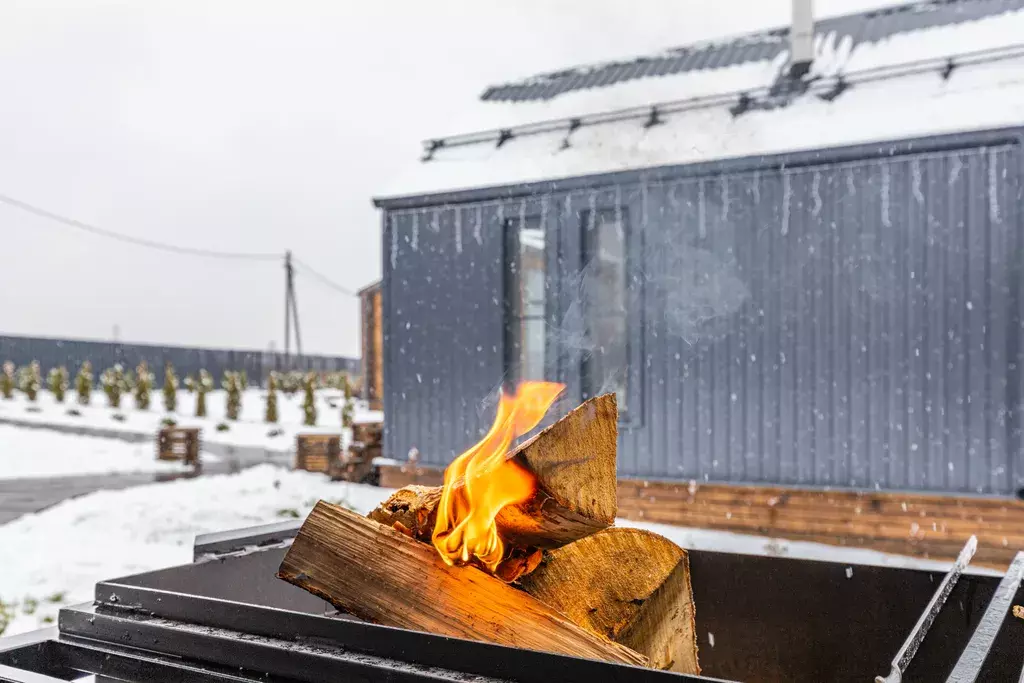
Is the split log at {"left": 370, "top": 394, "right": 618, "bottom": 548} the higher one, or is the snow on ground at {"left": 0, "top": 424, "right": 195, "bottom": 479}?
the split log at {"left": 370, "top": 394, "right": 618, "bottom": 548}

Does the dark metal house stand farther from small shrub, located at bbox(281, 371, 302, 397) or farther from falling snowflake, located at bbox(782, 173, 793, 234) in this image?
small shrub, located at bbox(281, 371, 302, 397)

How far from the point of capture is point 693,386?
22.7ft

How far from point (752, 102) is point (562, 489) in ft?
20.7

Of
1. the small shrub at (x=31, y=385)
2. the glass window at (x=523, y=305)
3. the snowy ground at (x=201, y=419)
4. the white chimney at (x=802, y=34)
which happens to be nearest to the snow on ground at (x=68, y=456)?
the snowy ground at (x=201, y=419)

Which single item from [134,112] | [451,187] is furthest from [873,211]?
[134,112]

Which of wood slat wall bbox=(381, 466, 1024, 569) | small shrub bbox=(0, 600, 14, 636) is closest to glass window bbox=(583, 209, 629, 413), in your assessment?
wood slat wall bbox=(381, 466, 1024, 569)

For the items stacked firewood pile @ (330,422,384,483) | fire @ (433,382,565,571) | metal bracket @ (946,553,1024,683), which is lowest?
stacked firewood pile @ (330,422,384,483)

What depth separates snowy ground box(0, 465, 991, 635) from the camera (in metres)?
4.88

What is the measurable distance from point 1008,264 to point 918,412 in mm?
1352

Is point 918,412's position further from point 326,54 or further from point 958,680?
point 326,54

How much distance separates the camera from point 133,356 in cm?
2895

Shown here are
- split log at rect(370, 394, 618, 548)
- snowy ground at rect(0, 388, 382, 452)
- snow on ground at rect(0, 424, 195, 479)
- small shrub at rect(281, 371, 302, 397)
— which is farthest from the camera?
small shrub at rect(281, 371, 302, 397)

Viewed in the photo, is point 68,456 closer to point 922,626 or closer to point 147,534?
point 147,534

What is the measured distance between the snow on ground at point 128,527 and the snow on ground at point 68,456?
12.7 ft
